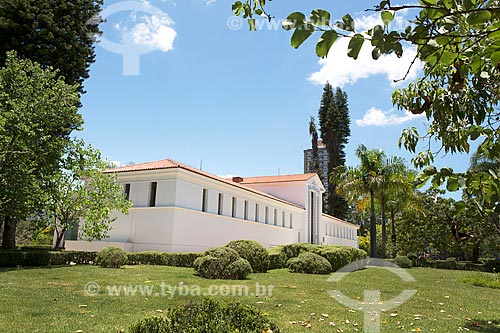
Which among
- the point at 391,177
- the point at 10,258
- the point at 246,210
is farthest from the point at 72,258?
the point at 391,177

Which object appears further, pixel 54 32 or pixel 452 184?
pixel 54 32

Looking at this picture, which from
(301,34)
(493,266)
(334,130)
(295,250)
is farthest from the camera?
(334,130)

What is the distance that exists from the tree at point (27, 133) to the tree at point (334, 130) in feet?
140

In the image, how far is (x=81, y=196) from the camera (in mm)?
19328

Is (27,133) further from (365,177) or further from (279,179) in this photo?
(279,179)

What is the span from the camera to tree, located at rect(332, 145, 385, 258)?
112 feet

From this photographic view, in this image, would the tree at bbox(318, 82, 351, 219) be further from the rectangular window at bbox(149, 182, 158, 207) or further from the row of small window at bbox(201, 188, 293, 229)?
the rectangular window at bbox(149, 182, 158, 207)

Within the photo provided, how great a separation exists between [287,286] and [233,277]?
2401mm

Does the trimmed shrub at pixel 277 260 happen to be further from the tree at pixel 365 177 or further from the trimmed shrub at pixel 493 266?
the trimmed shrub at pixel 493 266

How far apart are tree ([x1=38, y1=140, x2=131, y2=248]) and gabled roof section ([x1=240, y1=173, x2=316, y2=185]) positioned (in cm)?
2409

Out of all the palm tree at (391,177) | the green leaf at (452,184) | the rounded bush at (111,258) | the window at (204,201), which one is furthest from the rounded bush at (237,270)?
the palm tree at (391,177)

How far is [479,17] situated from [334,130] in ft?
190

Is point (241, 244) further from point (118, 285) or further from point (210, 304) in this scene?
point (210, 304)

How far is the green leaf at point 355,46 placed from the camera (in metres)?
1.39
